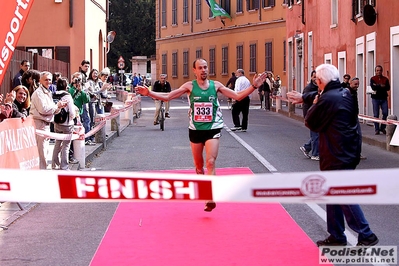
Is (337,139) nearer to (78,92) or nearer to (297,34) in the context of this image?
(78,92)

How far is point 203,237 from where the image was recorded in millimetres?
9570

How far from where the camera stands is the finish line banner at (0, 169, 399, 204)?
6047 mm

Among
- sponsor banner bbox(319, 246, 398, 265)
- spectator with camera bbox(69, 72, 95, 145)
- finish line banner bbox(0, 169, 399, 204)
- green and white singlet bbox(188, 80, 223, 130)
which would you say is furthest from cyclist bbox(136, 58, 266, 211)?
spectator with camera bbox(69, 72, 95, 145)

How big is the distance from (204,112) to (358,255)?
3.48m

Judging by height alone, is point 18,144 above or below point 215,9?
below

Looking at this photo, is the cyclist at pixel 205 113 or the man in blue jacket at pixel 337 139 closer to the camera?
the man in blue jacket at pixel 337 139

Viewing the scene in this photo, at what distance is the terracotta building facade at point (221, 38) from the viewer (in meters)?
54.6

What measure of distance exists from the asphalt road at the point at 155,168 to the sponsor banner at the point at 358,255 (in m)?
0.52

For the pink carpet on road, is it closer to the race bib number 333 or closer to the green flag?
the race bib number 333

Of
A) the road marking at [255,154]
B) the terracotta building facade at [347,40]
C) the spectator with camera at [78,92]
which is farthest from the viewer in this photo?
the terracotta building facade at [347,40]

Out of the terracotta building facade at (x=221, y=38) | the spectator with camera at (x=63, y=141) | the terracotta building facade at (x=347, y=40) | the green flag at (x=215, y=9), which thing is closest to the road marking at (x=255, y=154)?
the spectator with camera at (x=63, y=141)

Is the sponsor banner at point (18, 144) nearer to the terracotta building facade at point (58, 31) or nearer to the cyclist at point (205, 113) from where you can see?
the cyclist at point (205, 113)

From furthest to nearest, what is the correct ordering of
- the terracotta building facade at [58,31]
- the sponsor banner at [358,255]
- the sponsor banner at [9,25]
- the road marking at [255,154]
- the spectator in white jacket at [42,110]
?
1. the terracotta building facade at [58,31]
2. the road marking at [255,154]
3. the spectator in white jacket at [42,110]
4. the sponsor banner at [358,255]
5. the sponsor banner at [9,25]

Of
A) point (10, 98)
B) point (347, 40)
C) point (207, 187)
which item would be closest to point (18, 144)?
point (10, 98)
